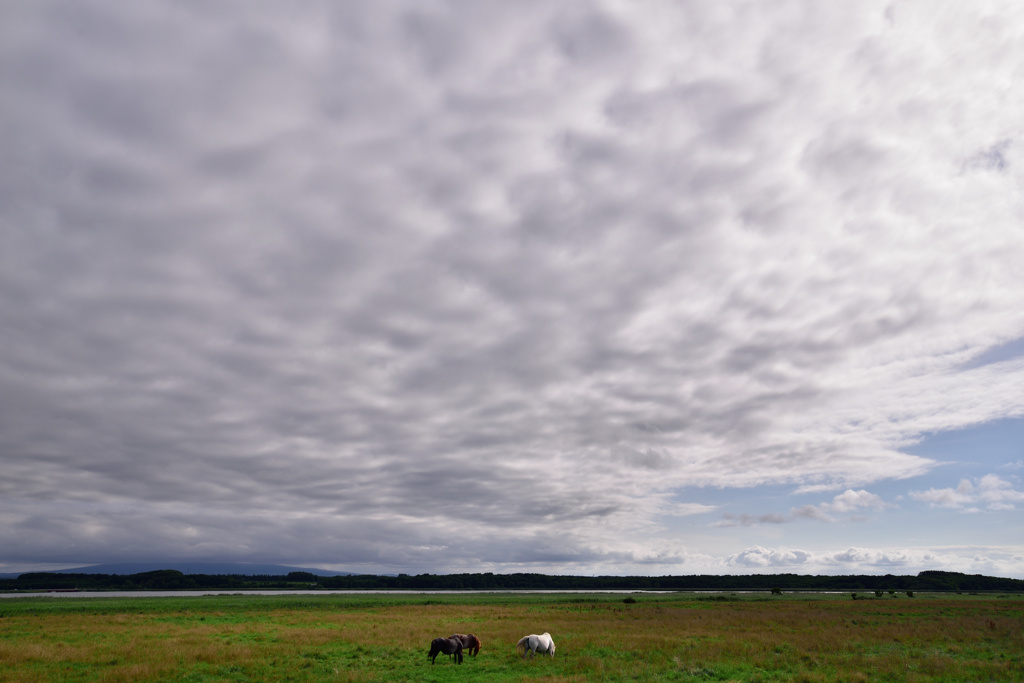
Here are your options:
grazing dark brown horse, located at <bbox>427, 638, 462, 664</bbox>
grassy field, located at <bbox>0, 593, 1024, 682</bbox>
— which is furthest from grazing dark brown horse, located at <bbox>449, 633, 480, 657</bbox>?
grazing dark brown horse, located at <bbox>427, 638, 462, 664</bbox>

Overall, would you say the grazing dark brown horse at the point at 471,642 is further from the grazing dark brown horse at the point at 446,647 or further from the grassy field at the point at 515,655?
the grazing dark brown horse at the point at 446,647

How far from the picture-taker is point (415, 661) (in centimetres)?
2839

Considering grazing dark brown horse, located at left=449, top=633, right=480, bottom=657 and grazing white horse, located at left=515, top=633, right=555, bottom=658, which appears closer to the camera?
grazing white horse, located at left=515, top=633, right=555, bottom=658

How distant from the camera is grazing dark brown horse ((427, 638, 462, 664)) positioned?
27906 millimetres

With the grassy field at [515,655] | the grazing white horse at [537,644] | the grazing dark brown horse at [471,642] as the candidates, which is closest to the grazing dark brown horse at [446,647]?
the grassy field at [515,655]

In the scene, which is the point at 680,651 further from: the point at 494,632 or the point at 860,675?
the point at 494,632

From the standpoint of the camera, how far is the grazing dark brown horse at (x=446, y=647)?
27906 millimetres

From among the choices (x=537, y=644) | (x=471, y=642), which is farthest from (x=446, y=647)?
(x=537, y=644)

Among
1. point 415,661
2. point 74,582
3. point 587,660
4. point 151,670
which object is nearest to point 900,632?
point 587,660

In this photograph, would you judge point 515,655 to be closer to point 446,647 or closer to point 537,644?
point 537,644

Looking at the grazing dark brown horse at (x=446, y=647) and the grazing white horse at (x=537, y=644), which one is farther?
the grazing white horse at (x=537, y=644)

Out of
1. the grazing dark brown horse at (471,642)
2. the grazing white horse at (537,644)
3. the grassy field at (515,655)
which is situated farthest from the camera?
the grazing dark brown horse at (471,642)

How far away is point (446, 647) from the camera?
28.1 m

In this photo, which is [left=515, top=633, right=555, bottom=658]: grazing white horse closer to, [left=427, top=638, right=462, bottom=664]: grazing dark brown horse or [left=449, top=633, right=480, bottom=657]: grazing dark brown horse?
[left=449, top=633, right=480, bottom=657]: grazing dark brown horse
